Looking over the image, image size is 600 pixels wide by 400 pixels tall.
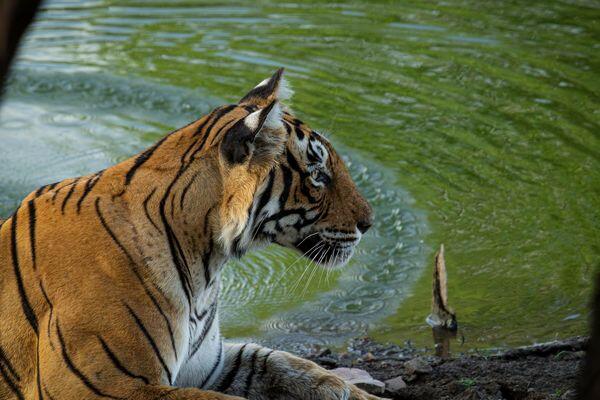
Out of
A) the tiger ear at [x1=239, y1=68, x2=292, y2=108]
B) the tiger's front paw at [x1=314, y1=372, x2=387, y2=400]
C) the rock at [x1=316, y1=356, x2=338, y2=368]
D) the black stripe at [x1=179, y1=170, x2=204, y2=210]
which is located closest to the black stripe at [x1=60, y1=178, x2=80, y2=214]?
the black stripe at [x1=179, y1=170, x2=204, y2=210]

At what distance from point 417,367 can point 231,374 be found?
0.98 m

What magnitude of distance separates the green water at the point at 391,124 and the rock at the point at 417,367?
3.05 feet

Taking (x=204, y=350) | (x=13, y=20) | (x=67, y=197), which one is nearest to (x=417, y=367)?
(x=204, y=350)

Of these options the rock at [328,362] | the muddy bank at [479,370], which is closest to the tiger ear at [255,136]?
the muddy bank at [479,370]

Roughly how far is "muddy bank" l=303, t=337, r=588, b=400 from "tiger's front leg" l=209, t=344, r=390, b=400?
1.32 ft

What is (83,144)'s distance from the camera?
29.8ft

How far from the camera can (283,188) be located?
151 inches

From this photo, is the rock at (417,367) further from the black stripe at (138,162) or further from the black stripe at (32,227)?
the black stripe at (32,227)

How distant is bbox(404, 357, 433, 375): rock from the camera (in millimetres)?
4797

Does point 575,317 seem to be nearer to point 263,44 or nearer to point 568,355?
point 568,355

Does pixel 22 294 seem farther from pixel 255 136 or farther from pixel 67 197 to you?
pixel 255 136

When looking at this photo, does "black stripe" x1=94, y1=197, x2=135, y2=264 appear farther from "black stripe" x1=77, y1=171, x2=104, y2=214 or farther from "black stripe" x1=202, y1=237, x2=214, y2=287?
"black stripe" x1=202, y1=237, x2=214, y2=287

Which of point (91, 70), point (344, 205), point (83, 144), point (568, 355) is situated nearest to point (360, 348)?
point (568, 355)

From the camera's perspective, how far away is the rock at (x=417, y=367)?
4797 mm
